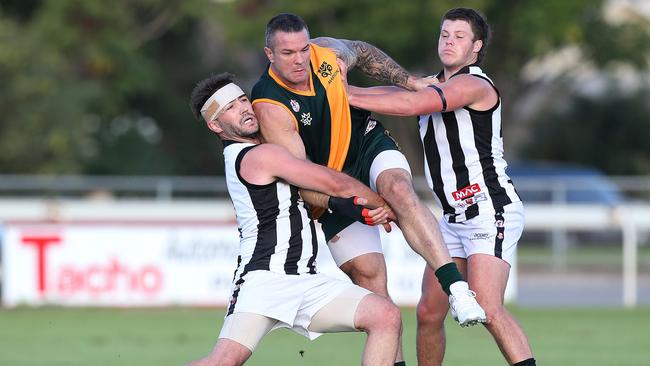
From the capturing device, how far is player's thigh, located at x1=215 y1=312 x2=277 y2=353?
823cm

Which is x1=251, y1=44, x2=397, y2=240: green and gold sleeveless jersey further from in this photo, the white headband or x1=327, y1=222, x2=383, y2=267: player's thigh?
the white headband

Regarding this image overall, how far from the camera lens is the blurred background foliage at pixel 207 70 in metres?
28.4

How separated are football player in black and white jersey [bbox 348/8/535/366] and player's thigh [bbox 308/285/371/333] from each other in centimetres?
107

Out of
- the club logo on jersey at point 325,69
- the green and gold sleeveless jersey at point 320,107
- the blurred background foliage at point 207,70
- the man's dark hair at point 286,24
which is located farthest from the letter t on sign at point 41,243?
the blurred background foliage at point 207,70

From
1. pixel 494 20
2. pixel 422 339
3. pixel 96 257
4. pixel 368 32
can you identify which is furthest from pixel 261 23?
pixel 422 339

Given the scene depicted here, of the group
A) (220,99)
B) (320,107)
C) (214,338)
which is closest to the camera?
(220,99)

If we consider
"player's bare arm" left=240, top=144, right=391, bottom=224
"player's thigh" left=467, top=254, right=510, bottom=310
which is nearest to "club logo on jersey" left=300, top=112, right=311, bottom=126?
"player's bare arm" left=240, top=144, right=391, bottom=224

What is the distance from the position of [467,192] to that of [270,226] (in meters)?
1.56

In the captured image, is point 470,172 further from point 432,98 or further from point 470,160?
point 432,98

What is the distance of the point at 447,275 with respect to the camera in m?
8.44

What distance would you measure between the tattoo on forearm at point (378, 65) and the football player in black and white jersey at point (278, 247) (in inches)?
55.9

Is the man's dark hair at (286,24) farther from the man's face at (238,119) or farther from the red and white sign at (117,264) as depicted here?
the red and white sign at (117,264)

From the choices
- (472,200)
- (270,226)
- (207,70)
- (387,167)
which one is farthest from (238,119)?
(207,70)

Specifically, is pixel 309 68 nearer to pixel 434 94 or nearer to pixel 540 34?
pixel 434 94
